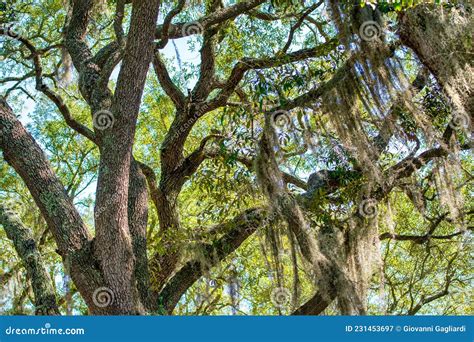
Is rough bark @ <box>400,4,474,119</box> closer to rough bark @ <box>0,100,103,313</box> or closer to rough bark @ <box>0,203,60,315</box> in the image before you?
rough bark @ <box>0,100,103,313</box>

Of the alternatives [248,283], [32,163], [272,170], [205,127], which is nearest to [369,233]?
[272,170]

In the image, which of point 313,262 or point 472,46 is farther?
point 313,262

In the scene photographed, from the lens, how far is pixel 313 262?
5586 mm

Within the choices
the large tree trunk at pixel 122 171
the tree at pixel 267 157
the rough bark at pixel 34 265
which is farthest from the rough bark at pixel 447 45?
the rough bark at pixel 34 265

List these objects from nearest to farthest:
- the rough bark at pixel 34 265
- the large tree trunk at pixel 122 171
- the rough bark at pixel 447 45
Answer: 1. the rough bark at pixel 447 45
2. the large tree trunk at pixel 122 171
3. the rough bark at pixel 34 265

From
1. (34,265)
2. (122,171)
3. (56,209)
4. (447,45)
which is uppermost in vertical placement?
(447,45)

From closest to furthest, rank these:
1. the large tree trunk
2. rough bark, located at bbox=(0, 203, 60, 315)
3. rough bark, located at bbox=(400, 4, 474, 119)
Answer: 1. rough bark, located at bbox=(400, 4, 474, 119)
2. the large tree trunk
3. rough bark, located at bbox=(0, 203, 60, 315)

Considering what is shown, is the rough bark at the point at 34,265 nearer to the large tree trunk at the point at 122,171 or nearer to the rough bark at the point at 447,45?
the large tree trunk at the point at 122,171

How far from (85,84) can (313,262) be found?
2871 mm

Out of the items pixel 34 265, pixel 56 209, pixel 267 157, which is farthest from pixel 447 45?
pixel 34 265

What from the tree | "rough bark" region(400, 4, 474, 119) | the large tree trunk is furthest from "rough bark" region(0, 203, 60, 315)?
"rough bark" region(400, 4, 474, 119)

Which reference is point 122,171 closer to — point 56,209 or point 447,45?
point 56,209

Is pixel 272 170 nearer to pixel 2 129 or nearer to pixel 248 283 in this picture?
pixel 2 129

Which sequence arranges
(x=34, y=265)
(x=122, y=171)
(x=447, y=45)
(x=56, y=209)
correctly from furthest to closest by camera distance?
1. (x=34, y=265)
2. (x=122, y=171)
3. (x=56, y=209)
4. (x=447, y=45)
